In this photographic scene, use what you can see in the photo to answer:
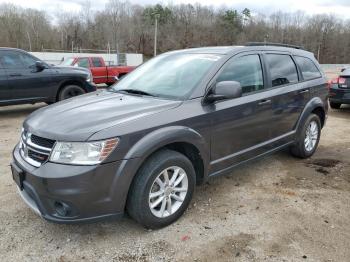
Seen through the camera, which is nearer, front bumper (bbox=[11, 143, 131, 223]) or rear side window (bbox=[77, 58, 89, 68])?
front bumper (bbox=[11, 143, 131, 223])

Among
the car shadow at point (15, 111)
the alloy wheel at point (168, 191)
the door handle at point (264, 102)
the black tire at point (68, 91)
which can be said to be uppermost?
the door handle at point (264, 102)

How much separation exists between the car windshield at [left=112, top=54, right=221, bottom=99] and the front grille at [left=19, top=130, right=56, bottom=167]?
48.6 inches

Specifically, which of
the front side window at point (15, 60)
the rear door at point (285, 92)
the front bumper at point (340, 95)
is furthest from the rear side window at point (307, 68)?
the front side window at point (15, 60)

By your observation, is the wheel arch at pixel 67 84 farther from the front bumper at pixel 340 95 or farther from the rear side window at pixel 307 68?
the front bumper at pixel 340 95

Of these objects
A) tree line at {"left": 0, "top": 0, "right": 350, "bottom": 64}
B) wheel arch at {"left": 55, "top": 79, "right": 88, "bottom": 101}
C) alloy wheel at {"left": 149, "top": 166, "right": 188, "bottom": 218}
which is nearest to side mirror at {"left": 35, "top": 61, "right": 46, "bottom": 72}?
wheel arch at {"left": 55, "top": 79, "right": 88, "bottom": 101}

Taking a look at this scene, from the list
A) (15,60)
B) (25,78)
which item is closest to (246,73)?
(25,78)

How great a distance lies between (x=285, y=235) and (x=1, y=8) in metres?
86.7

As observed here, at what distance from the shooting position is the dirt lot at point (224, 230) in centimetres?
302

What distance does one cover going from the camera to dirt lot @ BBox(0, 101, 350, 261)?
3.02 metres

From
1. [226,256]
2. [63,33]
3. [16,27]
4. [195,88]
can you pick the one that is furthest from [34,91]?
[63,33]

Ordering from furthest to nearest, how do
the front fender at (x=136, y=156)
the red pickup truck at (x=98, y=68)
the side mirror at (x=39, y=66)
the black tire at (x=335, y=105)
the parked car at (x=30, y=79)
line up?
the red pickup truck at (x=98, y=68)
the black tire at (x=335, y=105)
the side mirror at (x=39, y=66)
the parked car at (x=30, y=79)
the front fender at (x=136, y=156)

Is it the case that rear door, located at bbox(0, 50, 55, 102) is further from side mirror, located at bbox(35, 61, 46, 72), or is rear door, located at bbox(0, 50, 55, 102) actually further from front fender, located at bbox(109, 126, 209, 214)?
front fender, located at bbox(109, 126, 209, 214)

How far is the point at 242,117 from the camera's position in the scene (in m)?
3.99

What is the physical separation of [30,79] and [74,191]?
22.2ft
